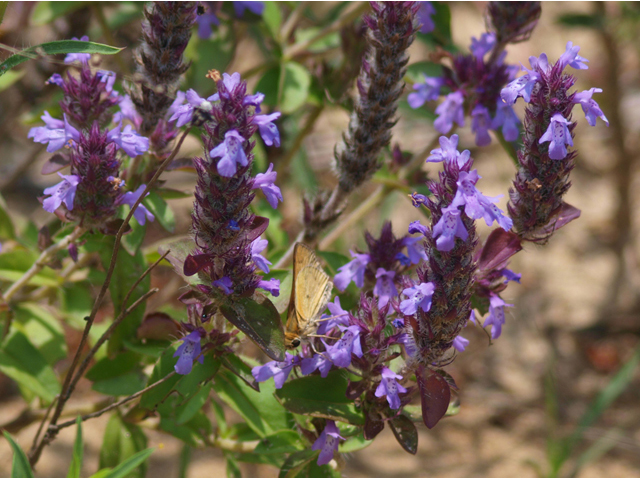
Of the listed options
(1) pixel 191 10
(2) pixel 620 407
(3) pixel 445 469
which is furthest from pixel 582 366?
(1) pixel 191 10

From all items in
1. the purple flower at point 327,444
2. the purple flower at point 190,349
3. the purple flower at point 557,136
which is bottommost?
the purple flower at point 327,444

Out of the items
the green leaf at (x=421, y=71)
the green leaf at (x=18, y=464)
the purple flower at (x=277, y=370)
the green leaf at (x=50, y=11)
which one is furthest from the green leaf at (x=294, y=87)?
the green leaf at (x=18, y=464)

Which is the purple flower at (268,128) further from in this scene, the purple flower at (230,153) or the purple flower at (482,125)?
the purple flower at (482,125)

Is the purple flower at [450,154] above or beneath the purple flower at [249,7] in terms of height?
beneath

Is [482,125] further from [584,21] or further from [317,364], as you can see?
[584,21]

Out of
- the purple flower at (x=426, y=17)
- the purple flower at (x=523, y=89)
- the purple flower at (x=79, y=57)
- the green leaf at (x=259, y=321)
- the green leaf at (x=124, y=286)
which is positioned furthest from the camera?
the purple flower at (x=426, y=17)

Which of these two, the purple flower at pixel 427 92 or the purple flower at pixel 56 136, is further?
the purple flower at pixel 427 92
